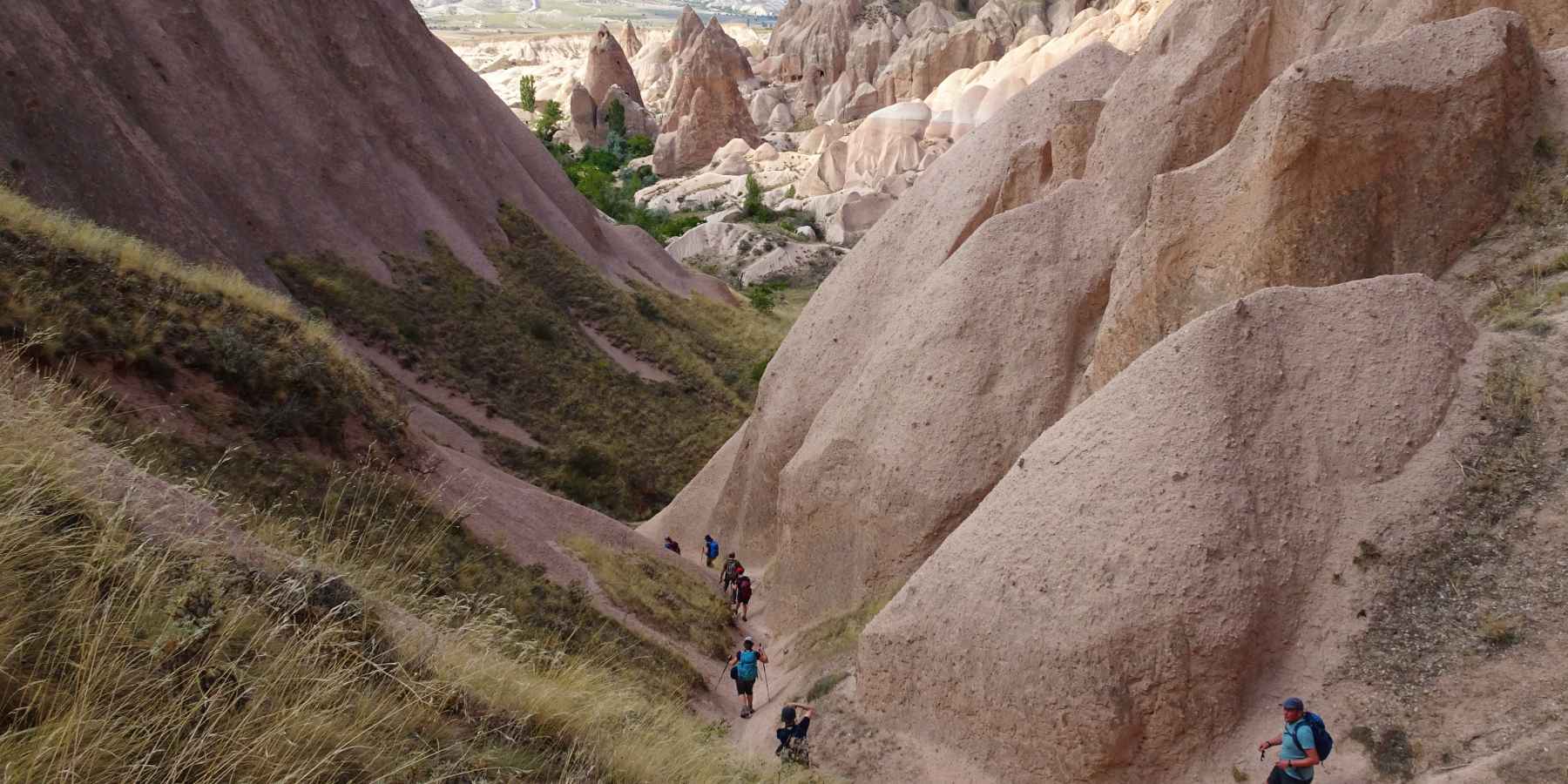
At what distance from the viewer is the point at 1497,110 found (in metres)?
9.88

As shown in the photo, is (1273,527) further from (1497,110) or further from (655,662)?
(655,662)

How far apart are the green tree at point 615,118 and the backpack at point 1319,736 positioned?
267 feet

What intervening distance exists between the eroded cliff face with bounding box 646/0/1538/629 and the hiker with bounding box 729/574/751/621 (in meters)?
0.46

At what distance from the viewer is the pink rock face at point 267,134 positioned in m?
17.1

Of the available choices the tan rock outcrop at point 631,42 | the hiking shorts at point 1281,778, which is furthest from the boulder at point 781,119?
the hiking shorts at point 1281,778

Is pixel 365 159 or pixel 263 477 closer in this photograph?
pixel 263 477

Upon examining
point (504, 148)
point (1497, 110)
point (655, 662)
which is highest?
point (1497, 110)

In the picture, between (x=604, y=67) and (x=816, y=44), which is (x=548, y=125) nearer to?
(x=604, y=67)

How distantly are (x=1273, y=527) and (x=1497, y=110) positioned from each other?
16.7 ft

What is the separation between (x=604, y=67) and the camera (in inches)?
3364

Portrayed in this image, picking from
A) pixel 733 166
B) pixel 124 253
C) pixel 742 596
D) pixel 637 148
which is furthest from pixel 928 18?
pixel 124 253

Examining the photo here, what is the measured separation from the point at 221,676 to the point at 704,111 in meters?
79.5

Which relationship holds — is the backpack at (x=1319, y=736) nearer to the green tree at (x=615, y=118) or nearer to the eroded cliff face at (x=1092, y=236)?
the eroded cliff face at (x=1092, y=236)

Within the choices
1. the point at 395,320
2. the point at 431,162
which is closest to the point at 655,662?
the point at 395,320
